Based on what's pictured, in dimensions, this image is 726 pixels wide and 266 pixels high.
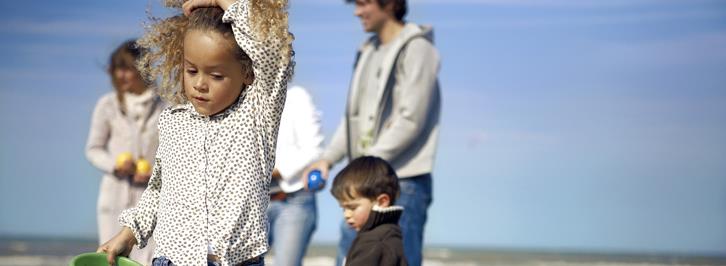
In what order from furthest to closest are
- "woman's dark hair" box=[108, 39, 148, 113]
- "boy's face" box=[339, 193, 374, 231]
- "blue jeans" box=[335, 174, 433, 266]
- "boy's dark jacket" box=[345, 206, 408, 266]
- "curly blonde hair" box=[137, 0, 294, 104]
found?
"woman's dark hair" box=[108, 39, 148, 113], "blue jeans" box=[335, 174, 433, 266], "boy's face" box=[339, 193, 374, 231], "boy's dark jacket" box=[345, 206, 408, 266], "curly blonde hair" box=[137, 0, 294, 104]

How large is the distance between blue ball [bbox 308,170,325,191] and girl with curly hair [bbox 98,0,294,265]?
2.46 meters

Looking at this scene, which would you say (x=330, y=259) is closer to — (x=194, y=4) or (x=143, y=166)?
(x=143, y=166)

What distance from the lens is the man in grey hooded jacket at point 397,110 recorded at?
20.5 feet

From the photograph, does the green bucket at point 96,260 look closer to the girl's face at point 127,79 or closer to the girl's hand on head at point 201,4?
the girl's hand on head at point 201,4

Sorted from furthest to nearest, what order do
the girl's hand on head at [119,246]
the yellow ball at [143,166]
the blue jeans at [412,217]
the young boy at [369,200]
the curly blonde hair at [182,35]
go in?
1. the yellow ball at [143,166]
2. the blue jeans at [412,217]
3. the young boy at [369,200]
4. the girl's hand on head at [119,246]
5. the curly blonde hair at [182,35]

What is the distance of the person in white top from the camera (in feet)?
21.8

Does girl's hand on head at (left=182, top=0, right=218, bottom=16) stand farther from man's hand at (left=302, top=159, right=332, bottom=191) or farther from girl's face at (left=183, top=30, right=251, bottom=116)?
man's hand at (left=302, top=159, right=332, bottom=191)

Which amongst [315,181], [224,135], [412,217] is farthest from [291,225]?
[224,135]

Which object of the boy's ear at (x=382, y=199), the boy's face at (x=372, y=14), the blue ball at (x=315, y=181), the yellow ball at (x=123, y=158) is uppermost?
the boy's face at (x=372, y=14)

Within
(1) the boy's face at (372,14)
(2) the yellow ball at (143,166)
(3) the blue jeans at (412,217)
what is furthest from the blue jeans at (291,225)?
(1) the boy's face at (372,14)

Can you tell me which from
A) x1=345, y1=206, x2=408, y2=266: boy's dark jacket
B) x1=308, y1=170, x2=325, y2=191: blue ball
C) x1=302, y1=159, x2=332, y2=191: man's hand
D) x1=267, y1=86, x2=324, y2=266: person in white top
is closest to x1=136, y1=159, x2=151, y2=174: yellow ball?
x1=267, y1=86, x2=324, y2=266: person in white top

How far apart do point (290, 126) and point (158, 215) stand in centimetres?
299

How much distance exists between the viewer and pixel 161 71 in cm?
383

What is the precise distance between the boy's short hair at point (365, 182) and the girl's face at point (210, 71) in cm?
170
